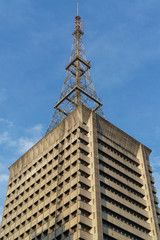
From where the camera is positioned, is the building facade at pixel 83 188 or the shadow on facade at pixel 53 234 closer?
the shadow on facade at pixel 53 234

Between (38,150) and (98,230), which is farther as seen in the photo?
(38,150)

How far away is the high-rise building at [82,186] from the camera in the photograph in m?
75.7

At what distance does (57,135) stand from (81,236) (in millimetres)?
32350

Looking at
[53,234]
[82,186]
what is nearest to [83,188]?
[82,186]

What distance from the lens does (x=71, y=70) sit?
11469 centimetres

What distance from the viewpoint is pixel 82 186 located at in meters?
78.8

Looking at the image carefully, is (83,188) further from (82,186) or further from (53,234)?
(53,234)

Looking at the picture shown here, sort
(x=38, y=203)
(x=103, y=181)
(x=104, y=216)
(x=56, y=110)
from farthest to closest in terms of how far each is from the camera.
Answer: (x=56, y=110)
(x=38, y=203)
(x=103, y=181)
(x=104, y=216)

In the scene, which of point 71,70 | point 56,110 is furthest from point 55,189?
point 71,70

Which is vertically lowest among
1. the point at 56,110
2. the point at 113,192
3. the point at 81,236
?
the point at 81,236

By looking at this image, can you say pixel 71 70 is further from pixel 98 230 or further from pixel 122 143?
pixel 98 230

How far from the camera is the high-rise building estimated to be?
2980 inches

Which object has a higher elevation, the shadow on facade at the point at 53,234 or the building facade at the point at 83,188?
the building facade at the point at 83,188

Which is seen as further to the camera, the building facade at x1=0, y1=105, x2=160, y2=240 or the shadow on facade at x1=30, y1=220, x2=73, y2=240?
the building facade at x1=0, y1=105, x2=160, y2=240
